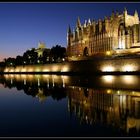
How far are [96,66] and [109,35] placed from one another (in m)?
12.1

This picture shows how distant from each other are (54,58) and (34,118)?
6743cm

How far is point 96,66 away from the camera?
40250mm

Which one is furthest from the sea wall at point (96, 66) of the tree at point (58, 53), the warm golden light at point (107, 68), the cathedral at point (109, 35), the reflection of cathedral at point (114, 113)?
the reflection of cathedral at point (114, 113)

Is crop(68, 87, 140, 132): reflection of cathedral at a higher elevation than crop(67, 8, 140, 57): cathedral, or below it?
below

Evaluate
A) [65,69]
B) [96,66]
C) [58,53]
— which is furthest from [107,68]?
[58,53]

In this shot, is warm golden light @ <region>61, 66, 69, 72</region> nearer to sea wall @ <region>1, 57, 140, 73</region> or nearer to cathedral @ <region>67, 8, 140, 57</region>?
sea wall @ <region>1, 57, 140, 73</region>

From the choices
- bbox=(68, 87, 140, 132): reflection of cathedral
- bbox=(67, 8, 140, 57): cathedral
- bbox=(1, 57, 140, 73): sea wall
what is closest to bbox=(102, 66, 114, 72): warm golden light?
bbox=(1, 57, 140, 73): sea wall

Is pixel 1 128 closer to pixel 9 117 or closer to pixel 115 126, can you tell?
pixel 9 117

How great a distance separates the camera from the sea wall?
33312 millimetres

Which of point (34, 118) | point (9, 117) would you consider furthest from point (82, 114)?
point (9, 117)

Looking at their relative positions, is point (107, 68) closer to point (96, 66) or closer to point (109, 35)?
point (96, 66)

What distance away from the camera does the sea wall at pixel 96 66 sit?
33.3 m

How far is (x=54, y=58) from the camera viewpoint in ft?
249

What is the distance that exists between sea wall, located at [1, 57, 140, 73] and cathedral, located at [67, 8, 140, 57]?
6.42m
